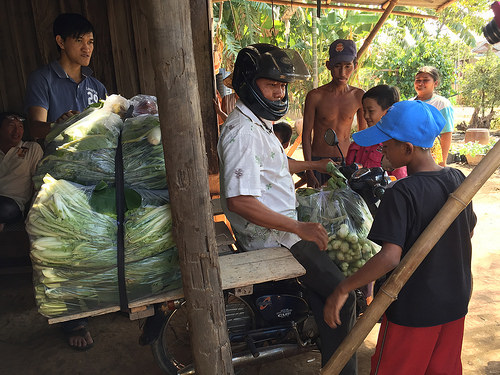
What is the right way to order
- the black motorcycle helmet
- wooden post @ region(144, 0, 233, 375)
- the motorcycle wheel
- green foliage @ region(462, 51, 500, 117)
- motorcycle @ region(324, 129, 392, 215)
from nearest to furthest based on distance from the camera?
A: wooden post @ region(144, 0, 233, 375), the black motorcycle helmet, the motorcycle wheel, motorcycle @ region(324, 129, 392, 215), green foliage @ region(462, 51, 500, 117)

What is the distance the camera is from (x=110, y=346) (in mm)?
3416

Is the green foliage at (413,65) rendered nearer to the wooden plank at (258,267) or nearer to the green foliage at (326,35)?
the green foliage at (326,35)

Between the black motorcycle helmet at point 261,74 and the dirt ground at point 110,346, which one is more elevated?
the black motorcycle helmet at point 261,74

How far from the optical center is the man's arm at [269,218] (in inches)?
87.0

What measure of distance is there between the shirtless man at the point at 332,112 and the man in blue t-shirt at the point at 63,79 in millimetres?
2546

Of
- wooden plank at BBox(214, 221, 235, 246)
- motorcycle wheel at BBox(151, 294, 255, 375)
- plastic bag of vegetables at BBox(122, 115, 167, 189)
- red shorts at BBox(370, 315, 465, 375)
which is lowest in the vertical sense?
motorcycle wheel at BBox(151, 294, 255, 375)

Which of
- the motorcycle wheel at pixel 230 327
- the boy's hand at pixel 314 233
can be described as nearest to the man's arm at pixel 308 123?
the motorcycle wheel at pixel 230 327

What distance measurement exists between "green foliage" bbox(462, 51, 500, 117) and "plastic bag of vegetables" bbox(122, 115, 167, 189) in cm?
1485

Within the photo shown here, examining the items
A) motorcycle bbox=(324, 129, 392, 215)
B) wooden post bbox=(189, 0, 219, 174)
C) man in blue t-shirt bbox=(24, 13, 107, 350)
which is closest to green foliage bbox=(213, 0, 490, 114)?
wooden post bbox=(189, 0, 219, 174)

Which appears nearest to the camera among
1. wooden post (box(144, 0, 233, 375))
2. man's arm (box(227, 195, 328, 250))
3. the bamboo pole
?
the bamboo pole

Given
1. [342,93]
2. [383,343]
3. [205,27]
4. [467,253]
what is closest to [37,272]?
[383,343]

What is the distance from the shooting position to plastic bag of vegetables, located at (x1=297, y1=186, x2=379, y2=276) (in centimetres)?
256

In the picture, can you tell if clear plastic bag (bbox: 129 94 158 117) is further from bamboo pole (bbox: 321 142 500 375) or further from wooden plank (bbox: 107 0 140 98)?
bamboo pole (bbox: 321 142 500 375)

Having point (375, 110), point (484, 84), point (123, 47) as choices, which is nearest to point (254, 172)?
point (375, 110)
